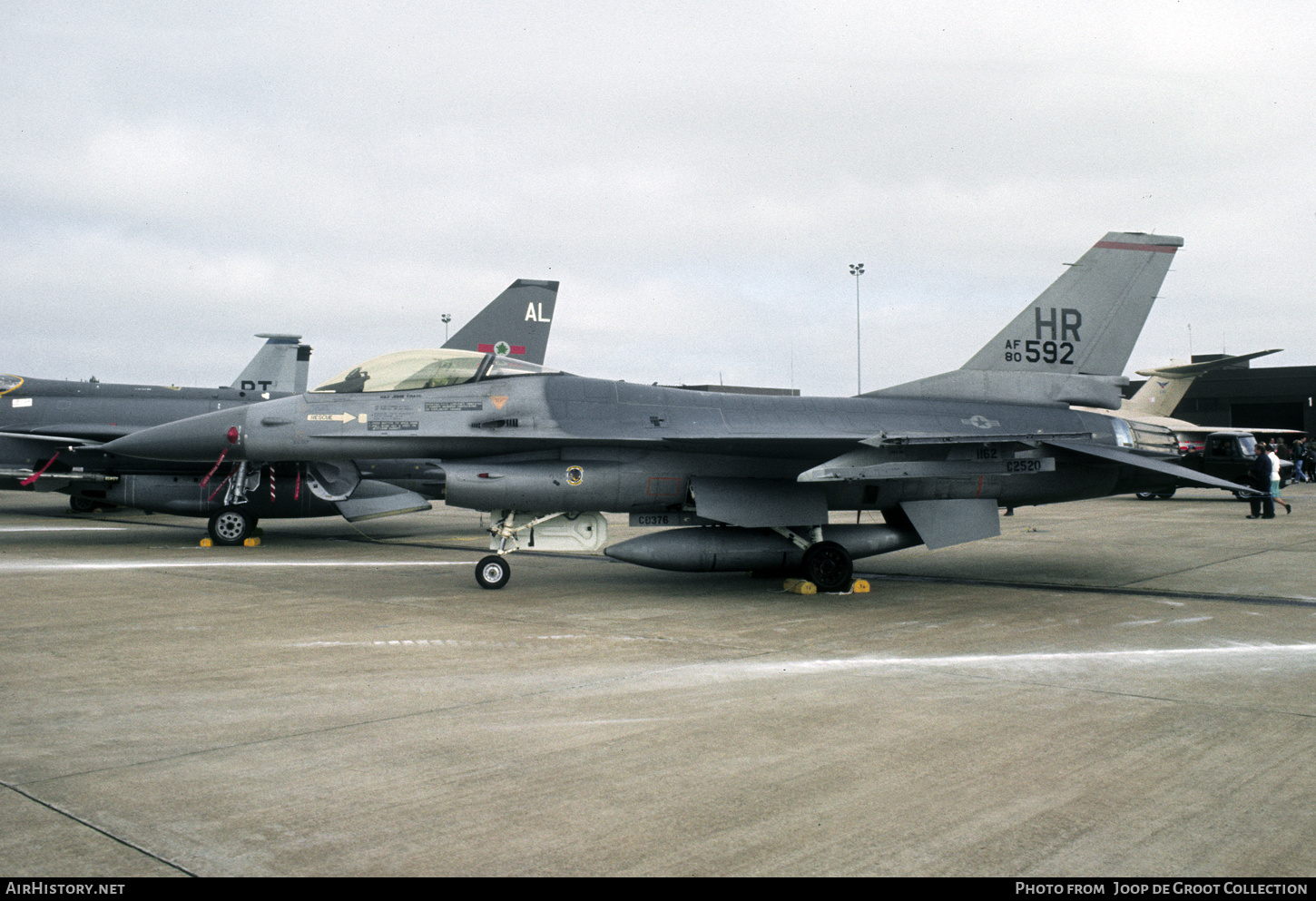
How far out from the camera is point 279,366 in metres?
26.1

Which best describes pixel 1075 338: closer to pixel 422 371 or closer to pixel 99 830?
pixel 422 371

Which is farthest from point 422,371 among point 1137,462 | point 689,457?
point 1137,462

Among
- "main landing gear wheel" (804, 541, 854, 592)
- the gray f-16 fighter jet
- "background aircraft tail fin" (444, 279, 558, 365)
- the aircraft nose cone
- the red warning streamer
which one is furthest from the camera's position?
"background aircraft tail fin" (444, 279, 558, 365)

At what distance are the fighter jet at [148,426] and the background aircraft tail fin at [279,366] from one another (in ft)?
17.8

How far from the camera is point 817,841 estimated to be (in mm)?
3518

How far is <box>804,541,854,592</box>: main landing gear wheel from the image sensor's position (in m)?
10.4

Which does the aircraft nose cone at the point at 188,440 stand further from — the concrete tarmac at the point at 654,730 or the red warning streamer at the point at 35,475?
the red warning streamer at the point at 35,475

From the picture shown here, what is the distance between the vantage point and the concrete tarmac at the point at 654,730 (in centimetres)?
347

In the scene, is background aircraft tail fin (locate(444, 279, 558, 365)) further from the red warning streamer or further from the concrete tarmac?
the concrete tarmac

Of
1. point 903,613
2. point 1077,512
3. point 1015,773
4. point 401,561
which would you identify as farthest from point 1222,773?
point 1077,512

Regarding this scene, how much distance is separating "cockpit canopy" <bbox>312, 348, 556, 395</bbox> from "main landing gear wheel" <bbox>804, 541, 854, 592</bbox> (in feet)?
11.7

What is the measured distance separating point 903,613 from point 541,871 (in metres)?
6.40

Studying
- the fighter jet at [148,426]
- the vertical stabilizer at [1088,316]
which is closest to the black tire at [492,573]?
the fighter jet at [148,426]

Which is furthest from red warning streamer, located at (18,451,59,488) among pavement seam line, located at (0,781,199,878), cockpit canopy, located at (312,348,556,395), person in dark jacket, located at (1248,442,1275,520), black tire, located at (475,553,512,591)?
person in dark jacket, located at (1248,442,1275,520)
